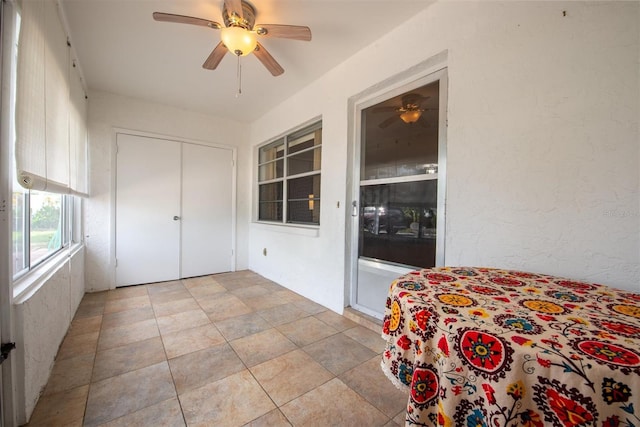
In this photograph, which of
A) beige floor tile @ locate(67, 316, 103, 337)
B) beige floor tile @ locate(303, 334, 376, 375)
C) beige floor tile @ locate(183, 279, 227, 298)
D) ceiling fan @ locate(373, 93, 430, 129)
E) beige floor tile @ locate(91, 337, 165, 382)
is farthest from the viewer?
beige floor tile @ locate(183, 279, 227, 298)

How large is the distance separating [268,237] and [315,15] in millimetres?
2844

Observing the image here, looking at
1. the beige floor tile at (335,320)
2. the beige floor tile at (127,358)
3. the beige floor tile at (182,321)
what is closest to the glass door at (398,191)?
the beige floor tile at (335,320)

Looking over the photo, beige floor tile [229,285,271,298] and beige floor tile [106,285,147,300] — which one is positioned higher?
beige floor tile [229,285,271,298]

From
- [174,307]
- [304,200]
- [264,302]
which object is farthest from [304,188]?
[174,307]

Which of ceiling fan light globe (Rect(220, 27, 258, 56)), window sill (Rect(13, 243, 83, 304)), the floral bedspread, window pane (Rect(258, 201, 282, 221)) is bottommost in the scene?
window sill (Rect(13, 243, 83, 304))

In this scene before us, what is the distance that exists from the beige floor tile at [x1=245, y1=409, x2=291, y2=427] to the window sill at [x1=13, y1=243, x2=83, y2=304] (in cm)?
134

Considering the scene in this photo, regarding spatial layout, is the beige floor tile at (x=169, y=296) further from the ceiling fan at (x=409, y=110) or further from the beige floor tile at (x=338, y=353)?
the ceiling fan at (x=409, y=110)

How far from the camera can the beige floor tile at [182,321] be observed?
7.34ft

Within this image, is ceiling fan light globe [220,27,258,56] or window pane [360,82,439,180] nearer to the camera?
ceiling fan light globe [220,27,258,56]

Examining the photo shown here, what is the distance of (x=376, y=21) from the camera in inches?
77.2

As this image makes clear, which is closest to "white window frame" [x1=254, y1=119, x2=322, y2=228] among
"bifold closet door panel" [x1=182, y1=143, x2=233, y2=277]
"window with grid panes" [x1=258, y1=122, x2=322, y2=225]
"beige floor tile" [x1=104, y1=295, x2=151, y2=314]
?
"window with grid panes" [x1=258, y1=122, x2=322, y2=225]

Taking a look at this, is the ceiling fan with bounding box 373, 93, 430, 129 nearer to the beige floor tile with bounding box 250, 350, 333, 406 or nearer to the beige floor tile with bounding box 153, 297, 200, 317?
the beige floor tile with bounding box 250, 350, 333, 406

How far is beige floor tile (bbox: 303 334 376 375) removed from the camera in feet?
5.72

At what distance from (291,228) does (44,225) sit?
2.25 m
